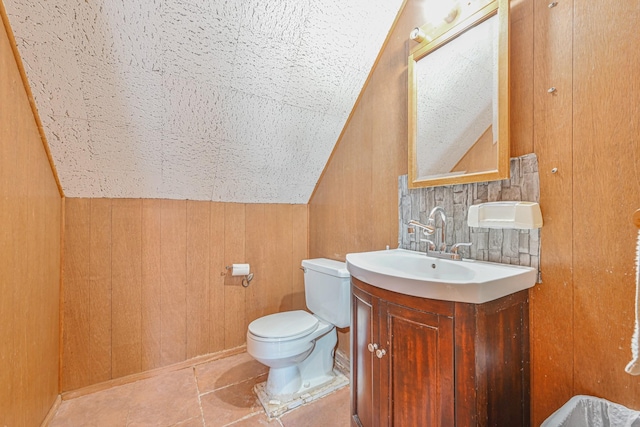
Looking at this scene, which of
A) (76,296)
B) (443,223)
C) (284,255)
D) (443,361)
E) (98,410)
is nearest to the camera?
(443,361)

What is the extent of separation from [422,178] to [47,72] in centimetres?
174

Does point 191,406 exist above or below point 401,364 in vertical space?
below

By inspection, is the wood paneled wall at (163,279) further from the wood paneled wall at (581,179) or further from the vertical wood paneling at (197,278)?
the wood paneled wall at (581,179)

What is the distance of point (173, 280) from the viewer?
1.92 metres

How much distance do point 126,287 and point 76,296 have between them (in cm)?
25

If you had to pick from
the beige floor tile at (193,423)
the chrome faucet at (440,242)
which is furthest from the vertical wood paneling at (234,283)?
the chrome faucet at (440,242)

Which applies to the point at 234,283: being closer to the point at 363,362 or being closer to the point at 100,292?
the point at 100,292

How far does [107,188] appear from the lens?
1692 mm

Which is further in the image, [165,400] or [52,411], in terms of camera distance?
[165,400]

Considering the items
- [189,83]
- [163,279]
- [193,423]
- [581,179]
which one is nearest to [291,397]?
[193,423]

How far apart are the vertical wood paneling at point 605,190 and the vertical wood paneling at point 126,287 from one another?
7.31 ft

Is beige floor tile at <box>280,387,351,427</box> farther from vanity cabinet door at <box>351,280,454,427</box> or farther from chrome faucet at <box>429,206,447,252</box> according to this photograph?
chrome faucet at <box>429,206,447,252</box>

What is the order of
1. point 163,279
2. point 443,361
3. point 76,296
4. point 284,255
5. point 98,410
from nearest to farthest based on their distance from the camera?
point 443,361
point 98,410
point 76,296
point 163,279
point 284,255

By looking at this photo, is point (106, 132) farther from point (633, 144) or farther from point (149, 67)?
point (633, 144)
